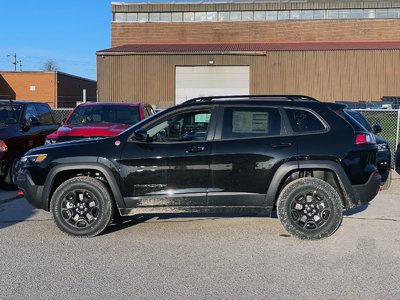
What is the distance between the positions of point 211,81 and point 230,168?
3110 cm

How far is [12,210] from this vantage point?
7.82 m

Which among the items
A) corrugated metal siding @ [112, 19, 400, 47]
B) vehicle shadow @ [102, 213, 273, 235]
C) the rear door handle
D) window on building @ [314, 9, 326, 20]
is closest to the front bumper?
vehicle shadow @ [102, 213, 273, 235]

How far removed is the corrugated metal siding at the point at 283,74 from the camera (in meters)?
34.6

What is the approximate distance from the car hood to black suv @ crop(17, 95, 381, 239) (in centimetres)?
253

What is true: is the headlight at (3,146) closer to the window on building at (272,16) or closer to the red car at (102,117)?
the red car at (102,117)

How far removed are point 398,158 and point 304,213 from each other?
707cm

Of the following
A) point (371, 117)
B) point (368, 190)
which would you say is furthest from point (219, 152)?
point (371, 117)

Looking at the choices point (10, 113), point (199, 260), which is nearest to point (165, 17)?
point (10, 113)

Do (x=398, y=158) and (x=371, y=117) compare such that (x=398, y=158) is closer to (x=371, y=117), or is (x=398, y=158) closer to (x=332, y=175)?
(x=371, y=117)

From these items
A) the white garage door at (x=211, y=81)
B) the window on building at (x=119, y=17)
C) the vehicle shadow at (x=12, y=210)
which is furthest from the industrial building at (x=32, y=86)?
the vehicle shadow at (x=12, y=210)

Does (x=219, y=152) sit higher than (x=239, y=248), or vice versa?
(x=219, y=152)

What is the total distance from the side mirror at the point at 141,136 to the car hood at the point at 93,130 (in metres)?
2.74

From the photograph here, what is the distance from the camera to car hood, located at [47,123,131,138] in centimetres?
855

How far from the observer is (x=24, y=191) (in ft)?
20.1
